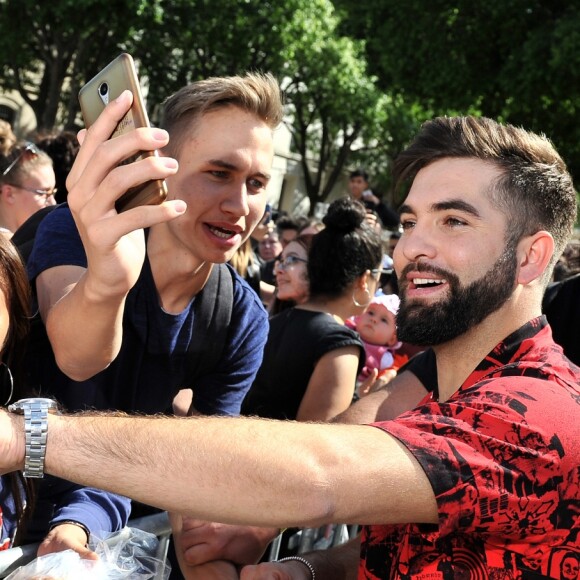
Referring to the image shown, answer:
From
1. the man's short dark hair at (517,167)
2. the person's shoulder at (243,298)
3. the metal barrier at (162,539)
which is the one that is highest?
the man's short dark hair at (517,167)

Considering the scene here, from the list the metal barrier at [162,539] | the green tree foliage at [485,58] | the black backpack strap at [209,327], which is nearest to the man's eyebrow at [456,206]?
the black backpack strap at [209,327]

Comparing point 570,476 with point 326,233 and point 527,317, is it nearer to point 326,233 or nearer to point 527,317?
point 527,317

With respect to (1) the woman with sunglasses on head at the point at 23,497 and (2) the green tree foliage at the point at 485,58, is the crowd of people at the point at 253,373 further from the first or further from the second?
(2) the green tree foliage at the point at 485,58

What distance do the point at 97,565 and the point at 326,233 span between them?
310 centimetres

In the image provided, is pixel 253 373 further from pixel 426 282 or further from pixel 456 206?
pixel 456 206

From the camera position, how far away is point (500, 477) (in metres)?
1.80

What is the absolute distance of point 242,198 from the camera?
127 inches

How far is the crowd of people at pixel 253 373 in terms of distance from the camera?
1.72 meters

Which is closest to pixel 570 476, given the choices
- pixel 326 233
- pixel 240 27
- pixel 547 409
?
pixel 547 409

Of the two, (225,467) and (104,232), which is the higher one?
(104,232)

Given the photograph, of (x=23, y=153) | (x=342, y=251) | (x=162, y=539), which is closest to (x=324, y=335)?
(x=342, y=251)

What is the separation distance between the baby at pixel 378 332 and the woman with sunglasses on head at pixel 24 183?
2.34 metres

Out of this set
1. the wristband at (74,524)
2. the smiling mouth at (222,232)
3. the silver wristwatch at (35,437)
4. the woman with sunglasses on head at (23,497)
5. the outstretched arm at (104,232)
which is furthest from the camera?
the smiling mouth at (222,232)

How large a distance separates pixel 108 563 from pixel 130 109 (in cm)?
123
